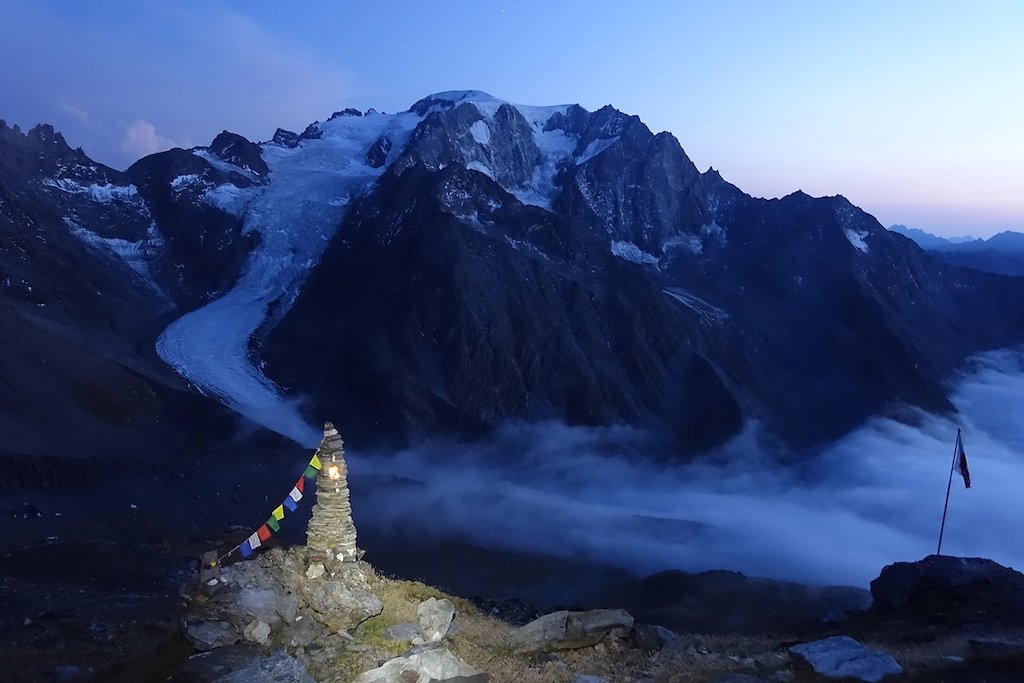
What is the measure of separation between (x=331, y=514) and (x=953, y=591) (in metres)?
25.8

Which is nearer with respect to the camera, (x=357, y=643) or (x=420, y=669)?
(x=420, y=669)

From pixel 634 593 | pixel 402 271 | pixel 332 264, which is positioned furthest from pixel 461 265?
pixel 634 593

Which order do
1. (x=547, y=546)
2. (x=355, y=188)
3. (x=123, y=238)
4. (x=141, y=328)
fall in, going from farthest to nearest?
(x=355, y=188)
(x=123, y=238)
(x=141, y=328)
(x=547, y=546)

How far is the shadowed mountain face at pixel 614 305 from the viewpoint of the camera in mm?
93688

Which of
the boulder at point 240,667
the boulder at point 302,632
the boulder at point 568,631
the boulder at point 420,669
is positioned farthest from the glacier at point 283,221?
the boulder at point 420,669

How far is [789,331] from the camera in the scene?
132000mm

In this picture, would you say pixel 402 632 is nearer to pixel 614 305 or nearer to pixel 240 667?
pixel 240 667

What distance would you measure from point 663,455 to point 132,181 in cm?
10365

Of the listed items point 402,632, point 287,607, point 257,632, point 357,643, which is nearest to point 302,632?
point 287,607

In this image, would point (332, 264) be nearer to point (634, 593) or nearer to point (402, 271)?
point (402, 271)

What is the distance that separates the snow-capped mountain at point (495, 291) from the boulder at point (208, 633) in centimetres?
6071

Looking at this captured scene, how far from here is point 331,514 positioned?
20344 millimetres

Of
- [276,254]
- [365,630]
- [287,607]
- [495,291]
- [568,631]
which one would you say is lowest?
[365,630]

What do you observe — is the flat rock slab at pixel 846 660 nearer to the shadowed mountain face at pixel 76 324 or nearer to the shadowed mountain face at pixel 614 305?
the shadowed mountain face at pixel 76 324
